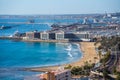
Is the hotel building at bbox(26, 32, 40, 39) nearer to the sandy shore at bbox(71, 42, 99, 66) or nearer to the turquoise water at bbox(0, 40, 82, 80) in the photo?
the turquoise water at bbox(0, 40, 82, 80)


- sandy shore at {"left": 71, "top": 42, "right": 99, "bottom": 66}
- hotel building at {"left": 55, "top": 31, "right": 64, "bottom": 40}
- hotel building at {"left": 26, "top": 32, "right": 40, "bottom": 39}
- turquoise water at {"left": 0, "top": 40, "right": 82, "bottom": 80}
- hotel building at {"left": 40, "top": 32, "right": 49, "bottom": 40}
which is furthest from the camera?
hotel building at {"left": 26, "top": 32, "right": 40, "bottom": 39}

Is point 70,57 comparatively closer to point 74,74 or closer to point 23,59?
point 23,59

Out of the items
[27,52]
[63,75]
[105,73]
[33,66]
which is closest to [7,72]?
[33,66]

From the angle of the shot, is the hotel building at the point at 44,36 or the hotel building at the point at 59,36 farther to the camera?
the hotel building at the point at 44,36

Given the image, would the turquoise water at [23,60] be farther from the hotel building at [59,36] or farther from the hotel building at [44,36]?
the hotel building at [44,36]

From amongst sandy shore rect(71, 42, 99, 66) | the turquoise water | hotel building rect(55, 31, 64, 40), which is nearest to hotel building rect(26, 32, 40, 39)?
hotel building rect(55, 31, 64, 40)

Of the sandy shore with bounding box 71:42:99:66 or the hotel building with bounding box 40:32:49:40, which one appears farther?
the hotel building with bounding box 40:32:49:40

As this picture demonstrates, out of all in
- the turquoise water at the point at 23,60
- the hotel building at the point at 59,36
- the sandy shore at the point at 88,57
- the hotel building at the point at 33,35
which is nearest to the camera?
the turquoise water at the point at 23,60

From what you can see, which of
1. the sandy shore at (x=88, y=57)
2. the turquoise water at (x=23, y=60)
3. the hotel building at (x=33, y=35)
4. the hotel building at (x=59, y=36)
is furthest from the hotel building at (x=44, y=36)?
the sandy shore at (x=88, y=57)

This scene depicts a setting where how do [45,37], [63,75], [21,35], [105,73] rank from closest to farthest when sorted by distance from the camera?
[63,75] → [105,73] → [45,37] → [21,35]

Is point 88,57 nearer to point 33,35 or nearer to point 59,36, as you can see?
point 59,36

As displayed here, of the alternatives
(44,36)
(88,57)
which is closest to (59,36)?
(44,36)
